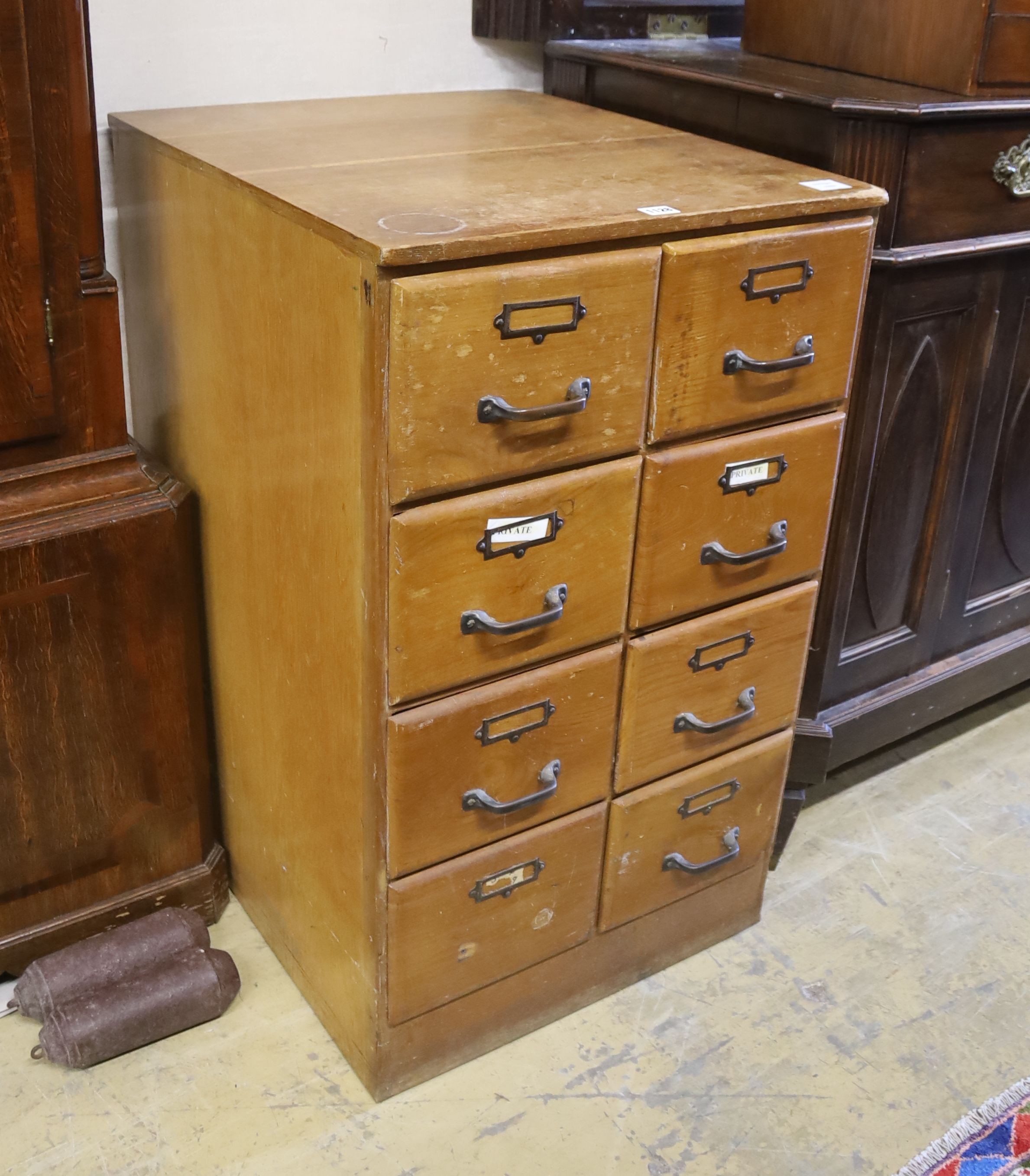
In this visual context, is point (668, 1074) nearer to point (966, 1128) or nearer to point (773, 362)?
point (966, 1128)

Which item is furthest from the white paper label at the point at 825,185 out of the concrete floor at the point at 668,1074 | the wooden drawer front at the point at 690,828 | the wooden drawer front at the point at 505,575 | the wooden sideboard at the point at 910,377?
the concrete floor at the point at 668,1074

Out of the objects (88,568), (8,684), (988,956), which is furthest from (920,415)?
(8,684)

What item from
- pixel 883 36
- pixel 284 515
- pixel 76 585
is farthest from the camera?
pixel 883 36

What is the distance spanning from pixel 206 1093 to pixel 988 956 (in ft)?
3.62

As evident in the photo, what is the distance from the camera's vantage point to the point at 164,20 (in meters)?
1.63

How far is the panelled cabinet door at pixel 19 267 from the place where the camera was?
1.28m

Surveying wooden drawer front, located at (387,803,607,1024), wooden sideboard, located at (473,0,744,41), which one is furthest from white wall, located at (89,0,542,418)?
wooden drawer front, located at (387,803,607,1024)

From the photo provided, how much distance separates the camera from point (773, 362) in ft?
4.57

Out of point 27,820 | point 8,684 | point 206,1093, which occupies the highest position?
point 8,684

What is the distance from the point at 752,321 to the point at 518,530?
0.35 m

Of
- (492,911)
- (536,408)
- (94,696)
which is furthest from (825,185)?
(94,696)

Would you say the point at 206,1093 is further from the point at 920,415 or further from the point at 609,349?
the point at 920,415

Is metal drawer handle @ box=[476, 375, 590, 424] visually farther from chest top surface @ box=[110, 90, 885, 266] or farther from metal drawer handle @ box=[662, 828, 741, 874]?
metal drawer handle @ box=[662, 828, 741, 874]

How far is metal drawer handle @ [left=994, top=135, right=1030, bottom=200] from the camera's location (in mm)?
1600
